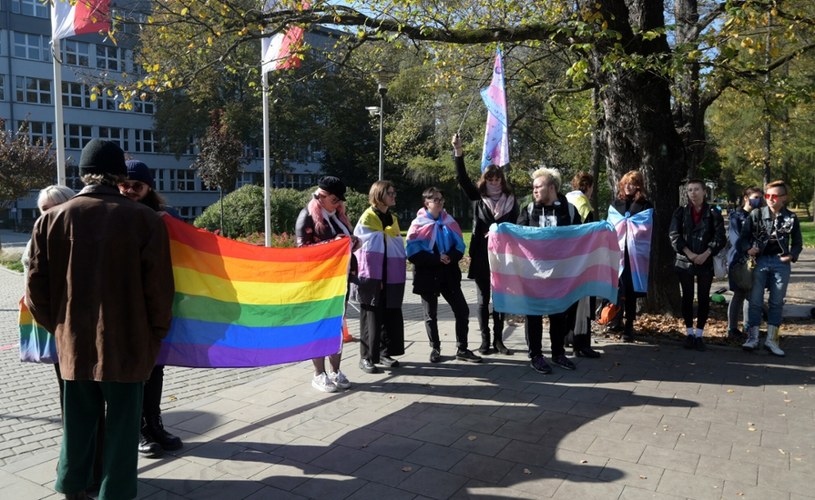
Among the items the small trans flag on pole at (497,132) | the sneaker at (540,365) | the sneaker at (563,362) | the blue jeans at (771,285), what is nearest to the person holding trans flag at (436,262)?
the sneaker at (540,365)

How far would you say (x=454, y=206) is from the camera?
5112 cm

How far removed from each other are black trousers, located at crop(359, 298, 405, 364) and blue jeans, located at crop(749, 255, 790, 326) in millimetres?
4097

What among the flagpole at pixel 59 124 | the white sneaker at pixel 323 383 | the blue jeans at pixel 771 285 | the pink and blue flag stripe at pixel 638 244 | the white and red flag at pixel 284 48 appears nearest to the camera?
the white sneaker at pixel 323 383

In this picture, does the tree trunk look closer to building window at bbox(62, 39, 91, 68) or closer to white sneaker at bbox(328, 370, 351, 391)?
white sneaker at bbox(328, 370, 351, 391)

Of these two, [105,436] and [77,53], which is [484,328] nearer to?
[105,436]

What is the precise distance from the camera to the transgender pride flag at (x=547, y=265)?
22.4 feet

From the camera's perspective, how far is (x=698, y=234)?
7.38m

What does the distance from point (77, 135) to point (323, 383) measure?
55.7 m

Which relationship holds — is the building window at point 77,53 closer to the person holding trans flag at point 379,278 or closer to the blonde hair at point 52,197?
the person holding trans flag at point 379,278

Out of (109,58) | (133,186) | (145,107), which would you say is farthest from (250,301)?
(145,107)

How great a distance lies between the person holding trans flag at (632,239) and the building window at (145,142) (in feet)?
186

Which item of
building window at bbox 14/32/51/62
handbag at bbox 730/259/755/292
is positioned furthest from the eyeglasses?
building window at bbox 14/32/51/62

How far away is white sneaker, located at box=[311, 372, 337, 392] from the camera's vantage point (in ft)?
19.6

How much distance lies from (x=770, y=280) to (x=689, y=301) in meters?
0.90
